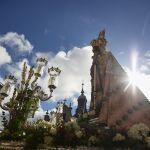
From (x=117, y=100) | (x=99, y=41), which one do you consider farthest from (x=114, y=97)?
(x=99, y=41)

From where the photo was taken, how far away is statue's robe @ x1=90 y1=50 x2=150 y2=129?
10094 millimetres

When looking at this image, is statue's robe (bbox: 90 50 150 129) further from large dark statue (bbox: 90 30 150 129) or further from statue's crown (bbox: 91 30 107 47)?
statue's crown (bbox: 91 30 107 47)

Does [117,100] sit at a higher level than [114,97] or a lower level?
lower

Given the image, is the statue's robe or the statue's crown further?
the statue's crown

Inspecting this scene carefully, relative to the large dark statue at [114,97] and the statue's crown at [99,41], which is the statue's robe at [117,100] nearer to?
the large dark statue at [114,97]

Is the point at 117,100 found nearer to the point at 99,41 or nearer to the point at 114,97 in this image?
the point at 114,97

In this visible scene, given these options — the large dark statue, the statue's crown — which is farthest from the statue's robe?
the statue's crown

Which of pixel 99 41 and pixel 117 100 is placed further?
pixel 99 41

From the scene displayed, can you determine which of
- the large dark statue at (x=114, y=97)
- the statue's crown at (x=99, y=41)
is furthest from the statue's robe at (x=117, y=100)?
the statue's crown at (x=99, y=41)

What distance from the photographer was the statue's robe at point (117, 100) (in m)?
10.1

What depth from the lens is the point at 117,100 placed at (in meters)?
10.6

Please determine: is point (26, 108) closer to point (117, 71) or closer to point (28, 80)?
point (28, 80)

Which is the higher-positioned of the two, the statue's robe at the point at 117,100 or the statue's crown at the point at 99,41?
the statue's crown at the point at 99,41

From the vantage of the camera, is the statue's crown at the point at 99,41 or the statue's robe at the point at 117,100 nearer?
the statue's robe at the point at 117,100
